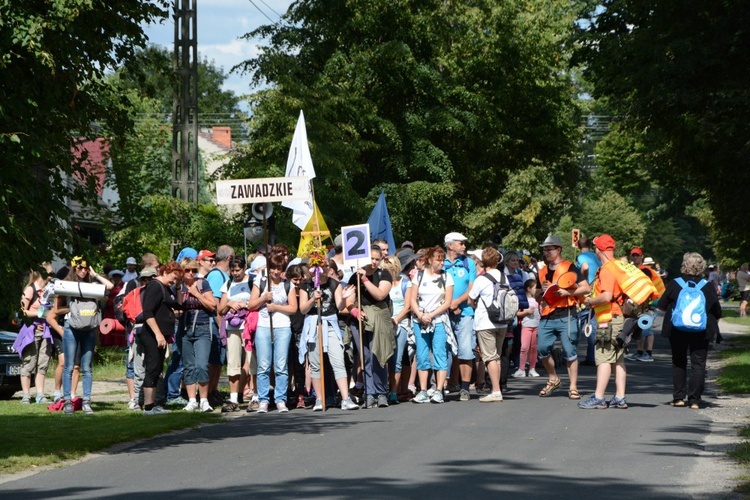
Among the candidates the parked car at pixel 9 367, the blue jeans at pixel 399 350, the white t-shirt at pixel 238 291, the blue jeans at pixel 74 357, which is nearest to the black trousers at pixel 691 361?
the blue jeans at pixel 399 350

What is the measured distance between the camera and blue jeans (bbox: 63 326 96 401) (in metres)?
15.9

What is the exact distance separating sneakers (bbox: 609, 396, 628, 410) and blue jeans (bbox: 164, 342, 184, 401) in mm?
5152

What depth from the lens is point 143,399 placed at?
15.9 m

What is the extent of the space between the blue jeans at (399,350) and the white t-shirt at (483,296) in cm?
91

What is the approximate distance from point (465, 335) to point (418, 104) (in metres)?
28.0

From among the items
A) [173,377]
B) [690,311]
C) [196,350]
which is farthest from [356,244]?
[690,311]

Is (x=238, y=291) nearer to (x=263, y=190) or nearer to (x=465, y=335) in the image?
(x=263, y=190)

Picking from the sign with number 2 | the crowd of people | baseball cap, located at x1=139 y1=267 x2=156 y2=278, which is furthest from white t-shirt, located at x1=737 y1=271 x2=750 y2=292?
baseball cap, located at x1=139 y1=267 x2=156 y2=278

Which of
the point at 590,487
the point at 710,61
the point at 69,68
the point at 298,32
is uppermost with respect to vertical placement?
the point at 298,32

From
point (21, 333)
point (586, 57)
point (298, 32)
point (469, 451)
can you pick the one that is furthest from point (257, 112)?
point (469, 451)

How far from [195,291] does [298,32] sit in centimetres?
2898

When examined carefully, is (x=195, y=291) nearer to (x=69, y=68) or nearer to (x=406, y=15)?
(x=69, y=68)

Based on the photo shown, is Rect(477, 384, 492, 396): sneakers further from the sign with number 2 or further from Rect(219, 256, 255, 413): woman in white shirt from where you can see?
Rect(219, 256, 255, 413): woman in white shirt

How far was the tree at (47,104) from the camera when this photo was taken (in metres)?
11.2
